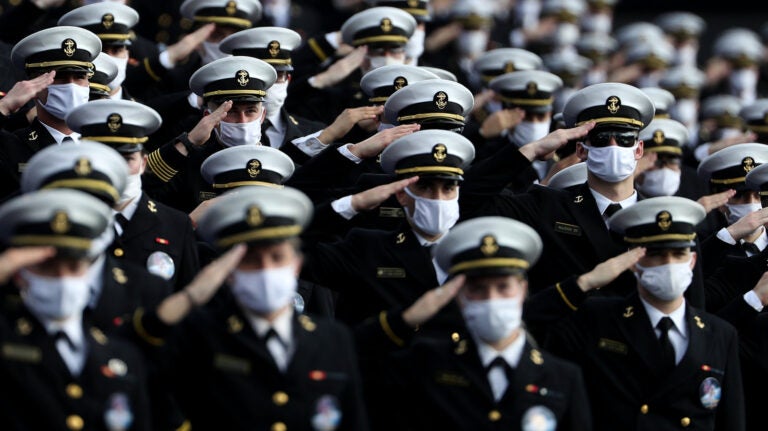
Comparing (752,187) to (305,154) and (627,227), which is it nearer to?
(627,227)

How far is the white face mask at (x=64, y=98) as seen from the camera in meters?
11.8

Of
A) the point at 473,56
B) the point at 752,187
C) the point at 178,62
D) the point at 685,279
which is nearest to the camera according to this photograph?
the point at 685,279

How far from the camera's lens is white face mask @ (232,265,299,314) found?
8.82 meters

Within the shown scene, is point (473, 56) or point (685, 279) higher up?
point (685, 279)

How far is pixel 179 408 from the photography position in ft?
30.3

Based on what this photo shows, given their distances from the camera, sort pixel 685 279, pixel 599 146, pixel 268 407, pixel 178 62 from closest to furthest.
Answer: pixel 268 407
pixel 685 279
pixel 599 146
pixel 178 62

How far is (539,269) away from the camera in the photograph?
39.4 feet

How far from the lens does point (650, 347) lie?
10.7m

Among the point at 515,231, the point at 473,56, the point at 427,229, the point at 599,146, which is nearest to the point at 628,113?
the point at 599,146

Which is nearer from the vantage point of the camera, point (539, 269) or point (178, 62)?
point (539, 269)

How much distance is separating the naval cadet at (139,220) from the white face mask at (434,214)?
1396 mm

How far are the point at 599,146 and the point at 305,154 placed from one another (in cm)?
227

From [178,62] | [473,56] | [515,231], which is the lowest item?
[473,56]

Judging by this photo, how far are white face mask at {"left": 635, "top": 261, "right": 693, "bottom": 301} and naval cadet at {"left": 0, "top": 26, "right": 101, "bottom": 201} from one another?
4.01m
